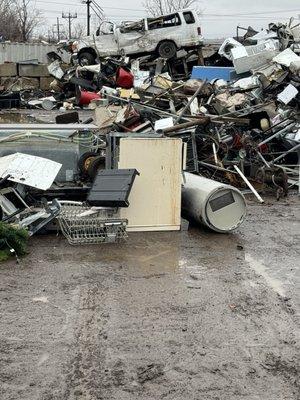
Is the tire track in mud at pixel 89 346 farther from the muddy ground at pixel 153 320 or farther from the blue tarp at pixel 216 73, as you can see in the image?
the blue tarp at pixel 216 73

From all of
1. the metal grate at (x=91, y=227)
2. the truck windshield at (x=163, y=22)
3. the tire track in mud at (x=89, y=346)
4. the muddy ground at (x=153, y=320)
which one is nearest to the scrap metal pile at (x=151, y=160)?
the metal grate at (x=91, y=227)

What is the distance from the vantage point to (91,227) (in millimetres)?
6449

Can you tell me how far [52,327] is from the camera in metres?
4.26

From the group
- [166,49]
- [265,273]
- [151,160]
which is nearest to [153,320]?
[265,273]

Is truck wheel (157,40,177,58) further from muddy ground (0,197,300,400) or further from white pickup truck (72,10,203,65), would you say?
muddy ground (0,197,300,400)

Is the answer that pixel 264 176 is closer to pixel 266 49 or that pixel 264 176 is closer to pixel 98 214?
pixel 98 214

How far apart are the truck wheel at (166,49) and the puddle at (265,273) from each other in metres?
19.4

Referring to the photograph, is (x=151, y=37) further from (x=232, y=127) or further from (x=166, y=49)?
(x=232, y=127)

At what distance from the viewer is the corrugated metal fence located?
32.9 meters

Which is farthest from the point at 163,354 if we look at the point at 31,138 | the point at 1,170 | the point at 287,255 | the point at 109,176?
the point at 31,138

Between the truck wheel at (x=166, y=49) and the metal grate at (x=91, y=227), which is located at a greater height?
the truck wheel at (x=166, y=49)

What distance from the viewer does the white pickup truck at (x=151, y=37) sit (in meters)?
24.5

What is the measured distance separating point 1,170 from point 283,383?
469 centimetres

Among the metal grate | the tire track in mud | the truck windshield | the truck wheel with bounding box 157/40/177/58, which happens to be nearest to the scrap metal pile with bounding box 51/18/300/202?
the metal grate
